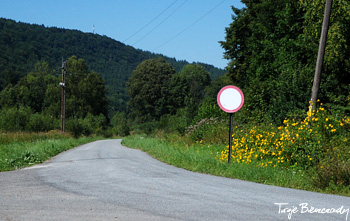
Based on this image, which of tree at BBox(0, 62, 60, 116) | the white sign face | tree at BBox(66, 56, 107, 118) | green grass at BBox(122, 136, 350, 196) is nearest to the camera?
green grass at BBox(122, 136, 350, 196)

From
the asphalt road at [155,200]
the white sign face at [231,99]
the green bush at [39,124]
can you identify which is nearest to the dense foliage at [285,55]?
the white sign face at [231,99]

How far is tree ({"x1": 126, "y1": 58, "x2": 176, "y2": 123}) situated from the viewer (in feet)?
314

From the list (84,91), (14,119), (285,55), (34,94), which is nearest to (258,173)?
(285,55)

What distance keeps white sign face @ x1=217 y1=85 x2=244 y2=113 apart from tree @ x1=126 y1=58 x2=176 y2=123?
79876 millimetres

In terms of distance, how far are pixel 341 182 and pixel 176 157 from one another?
27.2ft

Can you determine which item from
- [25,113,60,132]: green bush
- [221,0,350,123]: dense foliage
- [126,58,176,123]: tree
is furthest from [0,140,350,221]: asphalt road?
[126,58,176,123]: tree

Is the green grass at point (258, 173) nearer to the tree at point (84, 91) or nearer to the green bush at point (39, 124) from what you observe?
the green bush at point (39, 124)

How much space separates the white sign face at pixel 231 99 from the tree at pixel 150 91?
7988 centimetres

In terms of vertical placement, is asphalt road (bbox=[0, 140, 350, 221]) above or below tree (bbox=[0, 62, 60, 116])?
below

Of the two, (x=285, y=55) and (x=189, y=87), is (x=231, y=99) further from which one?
(x=189, y=87)

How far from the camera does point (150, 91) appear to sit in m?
96.6

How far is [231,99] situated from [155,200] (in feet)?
24.7

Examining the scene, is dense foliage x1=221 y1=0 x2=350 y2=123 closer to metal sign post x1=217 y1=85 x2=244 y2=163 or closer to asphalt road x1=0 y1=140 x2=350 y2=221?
metal sign post x1=217 y1=85 x2=244 y2=163

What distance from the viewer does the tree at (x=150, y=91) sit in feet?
314
